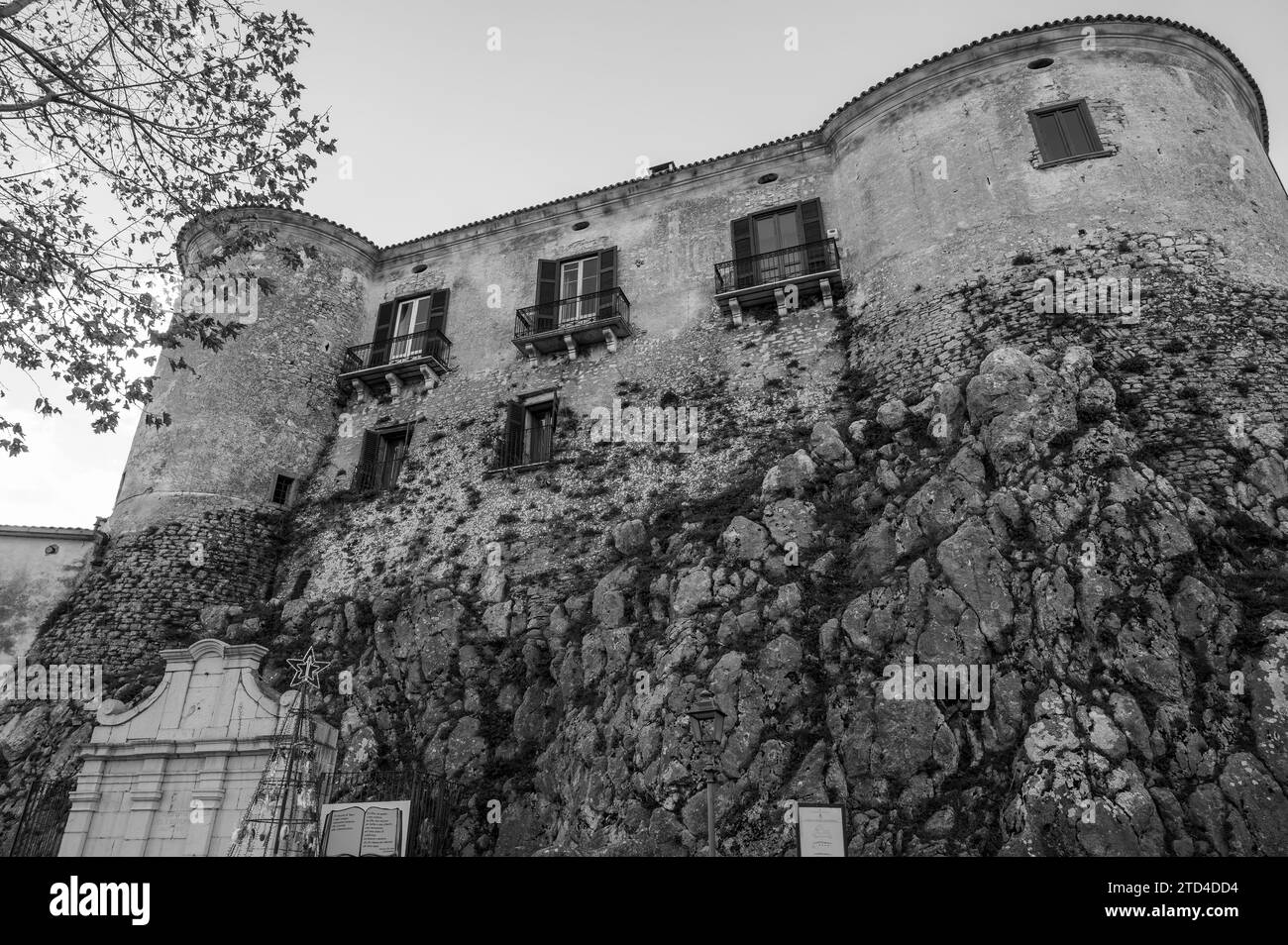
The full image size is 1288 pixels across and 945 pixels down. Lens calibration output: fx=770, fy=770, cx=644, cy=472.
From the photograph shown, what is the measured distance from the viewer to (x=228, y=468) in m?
18.9

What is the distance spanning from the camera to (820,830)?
7383 mm

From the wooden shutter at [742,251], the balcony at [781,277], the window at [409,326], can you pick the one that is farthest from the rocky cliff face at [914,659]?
the window at [409,326]

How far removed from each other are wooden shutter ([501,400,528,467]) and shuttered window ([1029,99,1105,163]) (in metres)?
12.7

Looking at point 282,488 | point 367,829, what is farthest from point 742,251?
point 367,829

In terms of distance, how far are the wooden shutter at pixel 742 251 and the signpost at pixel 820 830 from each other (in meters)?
12.9

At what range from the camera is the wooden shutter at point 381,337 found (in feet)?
69.8

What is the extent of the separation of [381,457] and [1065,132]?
1743cm

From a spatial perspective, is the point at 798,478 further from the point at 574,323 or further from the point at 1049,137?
the point at 1049,137

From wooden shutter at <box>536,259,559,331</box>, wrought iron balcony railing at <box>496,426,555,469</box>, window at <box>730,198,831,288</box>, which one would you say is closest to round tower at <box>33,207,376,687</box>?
wooden shutter at <box>536,259,559,331</box>

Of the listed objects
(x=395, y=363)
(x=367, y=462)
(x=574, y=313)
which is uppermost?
(x=574, y=313)

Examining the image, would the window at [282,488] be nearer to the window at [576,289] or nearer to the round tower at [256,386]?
the round tower at [256,386]

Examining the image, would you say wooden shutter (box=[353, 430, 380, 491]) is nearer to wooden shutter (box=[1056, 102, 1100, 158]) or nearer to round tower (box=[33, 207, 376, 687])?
round tower (box=[33, 207, 376, 687])

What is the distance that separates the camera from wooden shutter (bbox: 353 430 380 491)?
1940 cm

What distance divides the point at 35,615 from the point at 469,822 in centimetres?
1238
